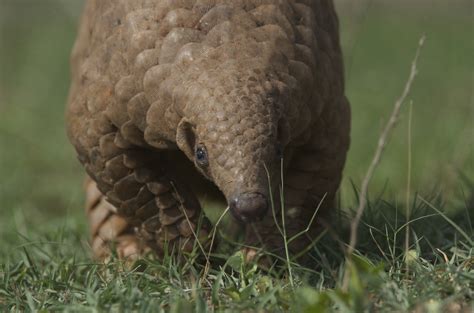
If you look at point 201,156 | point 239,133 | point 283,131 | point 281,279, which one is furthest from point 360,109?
point 239,133

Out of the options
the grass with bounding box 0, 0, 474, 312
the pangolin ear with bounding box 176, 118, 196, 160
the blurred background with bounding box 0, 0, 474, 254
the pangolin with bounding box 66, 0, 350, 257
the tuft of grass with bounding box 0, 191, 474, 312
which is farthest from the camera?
the blurred background with bounding box 0, 0, 474, 254

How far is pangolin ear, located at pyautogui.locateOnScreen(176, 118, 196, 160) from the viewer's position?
376 centimetres

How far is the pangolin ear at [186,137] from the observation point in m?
3.76

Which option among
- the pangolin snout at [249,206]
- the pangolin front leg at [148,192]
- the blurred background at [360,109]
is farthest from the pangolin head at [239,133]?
the blurred background at [360,109]

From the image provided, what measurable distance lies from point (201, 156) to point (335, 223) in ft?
3.81

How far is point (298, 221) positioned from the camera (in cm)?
440

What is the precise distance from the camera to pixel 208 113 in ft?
11.9

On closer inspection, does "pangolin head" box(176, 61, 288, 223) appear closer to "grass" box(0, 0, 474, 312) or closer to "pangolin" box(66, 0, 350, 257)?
"pangolin" box(66, 0, 350, 257)

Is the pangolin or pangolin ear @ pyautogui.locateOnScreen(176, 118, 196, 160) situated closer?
the pangolin

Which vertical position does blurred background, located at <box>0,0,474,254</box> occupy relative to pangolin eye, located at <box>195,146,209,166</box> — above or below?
below

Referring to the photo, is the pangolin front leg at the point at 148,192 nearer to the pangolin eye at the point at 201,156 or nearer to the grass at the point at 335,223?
the grass at the point at 335,223

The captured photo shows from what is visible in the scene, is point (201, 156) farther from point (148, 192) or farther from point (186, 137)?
point (148, 192)

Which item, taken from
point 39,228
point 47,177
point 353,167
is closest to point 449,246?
point 39,228

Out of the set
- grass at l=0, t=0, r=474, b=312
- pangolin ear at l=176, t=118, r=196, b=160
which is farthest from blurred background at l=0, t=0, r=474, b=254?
pangolin ear at l=176, t=118, r=196, b=160
